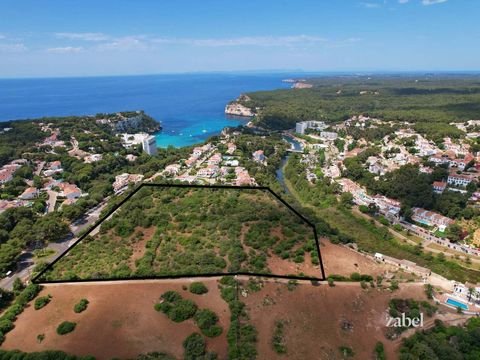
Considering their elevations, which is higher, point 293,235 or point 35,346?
point 293,235

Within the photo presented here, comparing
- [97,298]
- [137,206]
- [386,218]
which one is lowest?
[386,218]

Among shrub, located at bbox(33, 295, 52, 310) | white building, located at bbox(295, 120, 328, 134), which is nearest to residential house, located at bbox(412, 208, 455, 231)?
shrub, located at bbox(33, 295, 52, 310)

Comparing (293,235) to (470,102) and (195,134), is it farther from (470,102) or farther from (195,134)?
(470,102)

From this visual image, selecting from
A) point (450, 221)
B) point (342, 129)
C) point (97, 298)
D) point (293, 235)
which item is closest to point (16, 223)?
point (97, 298)

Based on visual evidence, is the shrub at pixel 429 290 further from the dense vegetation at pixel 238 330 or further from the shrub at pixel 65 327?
the shrub at pixel 65 327

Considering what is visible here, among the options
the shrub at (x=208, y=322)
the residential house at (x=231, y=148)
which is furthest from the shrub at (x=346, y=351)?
the residential house at (x=231, y=148)

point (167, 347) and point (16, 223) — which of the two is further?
point (16, 223)

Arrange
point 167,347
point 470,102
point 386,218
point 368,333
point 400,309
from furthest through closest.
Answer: point 470,102
point 386,218
point 400,309
point 368,333
point 167,347
